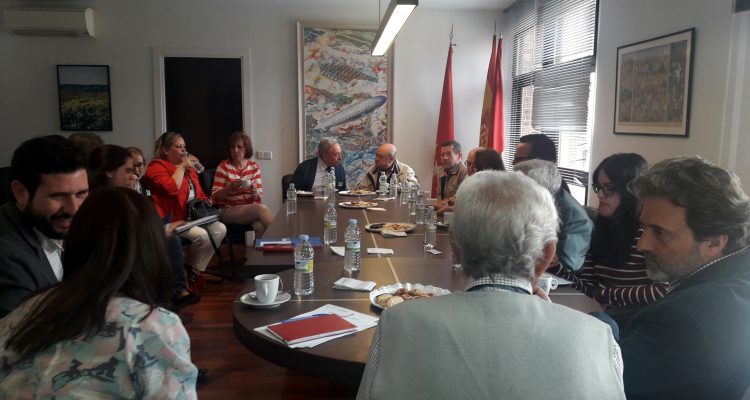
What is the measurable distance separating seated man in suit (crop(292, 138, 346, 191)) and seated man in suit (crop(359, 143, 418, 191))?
0.32 m

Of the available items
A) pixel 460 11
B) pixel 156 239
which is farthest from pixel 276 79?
pixel 156 239

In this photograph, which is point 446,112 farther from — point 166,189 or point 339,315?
point 339,315

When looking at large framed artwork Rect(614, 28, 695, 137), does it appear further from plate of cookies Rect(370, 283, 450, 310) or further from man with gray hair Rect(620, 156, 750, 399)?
plate of cookies Rect(370, 283, 450, 310)

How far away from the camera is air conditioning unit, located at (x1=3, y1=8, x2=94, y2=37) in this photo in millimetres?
5730

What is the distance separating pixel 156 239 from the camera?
123 centimetres

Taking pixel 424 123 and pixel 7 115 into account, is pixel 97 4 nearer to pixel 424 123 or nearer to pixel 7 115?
pixel 7 115

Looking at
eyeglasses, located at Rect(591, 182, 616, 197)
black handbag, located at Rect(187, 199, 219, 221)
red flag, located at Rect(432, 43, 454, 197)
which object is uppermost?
red flag, located at Rect(432, 43, 454, 197)

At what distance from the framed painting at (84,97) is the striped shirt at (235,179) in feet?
6.40

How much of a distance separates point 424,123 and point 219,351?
4043 millimetres

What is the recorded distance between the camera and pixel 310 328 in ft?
5.44

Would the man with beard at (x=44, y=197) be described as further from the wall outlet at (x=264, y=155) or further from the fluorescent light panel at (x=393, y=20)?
the wall outlet at (x=264, y=155)

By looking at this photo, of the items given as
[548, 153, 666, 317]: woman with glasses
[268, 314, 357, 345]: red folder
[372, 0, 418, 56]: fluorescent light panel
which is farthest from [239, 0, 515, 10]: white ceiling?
[268, 314, 357, 345]: red folder

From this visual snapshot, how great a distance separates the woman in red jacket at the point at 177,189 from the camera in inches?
173

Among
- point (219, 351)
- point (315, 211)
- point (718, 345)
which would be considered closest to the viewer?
point (718, 345)
